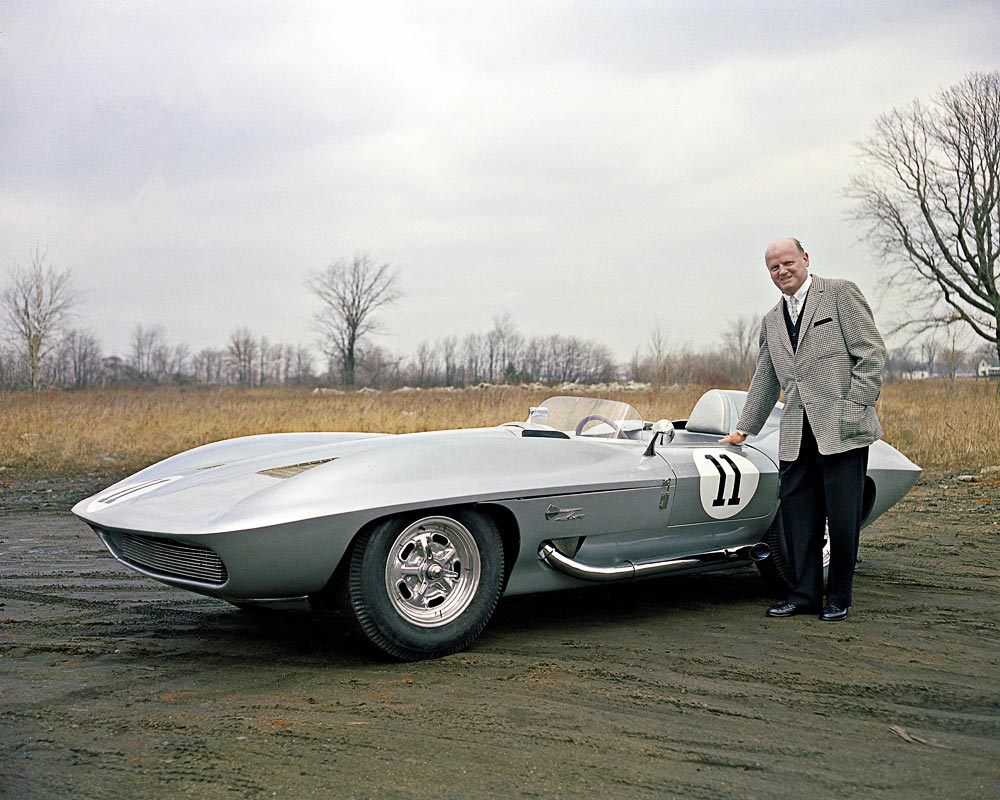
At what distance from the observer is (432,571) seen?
389 cm

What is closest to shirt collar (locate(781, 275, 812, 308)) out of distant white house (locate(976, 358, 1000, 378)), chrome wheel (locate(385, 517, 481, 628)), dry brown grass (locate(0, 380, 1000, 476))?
chrome wheel (locate(385, 517, 481, 628))

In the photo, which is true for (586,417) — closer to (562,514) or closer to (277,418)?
(562,514)

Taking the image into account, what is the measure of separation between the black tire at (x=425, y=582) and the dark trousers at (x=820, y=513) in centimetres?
173

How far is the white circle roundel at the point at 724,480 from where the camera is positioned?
487cm

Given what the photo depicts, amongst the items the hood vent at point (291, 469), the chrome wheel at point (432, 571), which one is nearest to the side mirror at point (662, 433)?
the chrome wheel at point (432, 571)

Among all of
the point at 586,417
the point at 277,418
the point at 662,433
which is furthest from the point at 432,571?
the point at 277,418

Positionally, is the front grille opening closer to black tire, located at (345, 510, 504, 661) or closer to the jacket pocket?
black tire, located at (345, 510, 504, 661)

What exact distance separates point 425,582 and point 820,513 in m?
2.20

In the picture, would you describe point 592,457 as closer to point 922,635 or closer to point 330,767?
point 922,635

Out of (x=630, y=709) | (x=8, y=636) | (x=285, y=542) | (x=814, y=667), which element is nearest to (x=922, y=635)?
(x=814, y=667)

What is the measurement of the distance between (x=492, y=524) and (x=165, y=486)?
4.76 ft

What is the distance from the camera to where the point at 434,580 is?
3.92 meters

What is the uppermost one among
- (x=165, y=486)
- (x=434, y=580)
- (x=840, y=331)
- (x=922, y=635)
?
(x=840, y=331)

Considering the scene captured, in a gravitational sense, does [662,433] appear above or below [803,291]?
below
